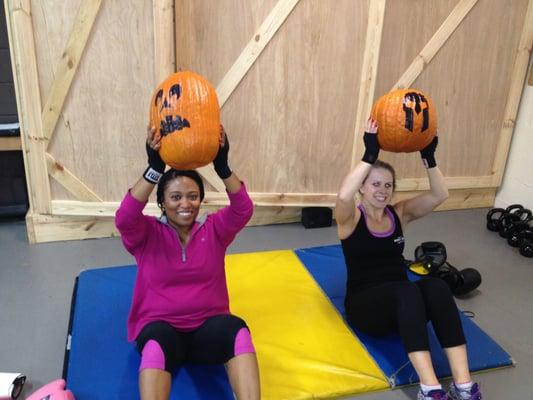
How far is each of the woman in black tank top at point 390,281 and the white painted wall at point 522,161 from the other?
8.07 ft

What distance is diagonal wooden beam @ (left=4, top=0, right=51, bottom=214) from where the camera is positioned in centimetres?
322

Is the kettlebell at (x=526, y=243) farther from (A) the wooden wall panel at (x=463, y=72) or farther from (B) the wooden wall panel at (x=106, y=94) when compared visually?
(B) the wooden wall panel at (x=106, y=94)

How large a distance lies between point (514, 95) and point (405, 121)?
277cm

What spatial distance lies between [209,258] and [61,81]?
2038mm

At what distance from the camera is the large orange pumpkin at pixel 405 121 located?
237 cm

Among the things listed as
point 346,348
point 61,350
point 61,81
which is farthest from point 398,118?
point 61,81

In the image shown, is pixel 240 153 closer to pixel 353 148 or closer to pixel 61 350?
pixel 353 148

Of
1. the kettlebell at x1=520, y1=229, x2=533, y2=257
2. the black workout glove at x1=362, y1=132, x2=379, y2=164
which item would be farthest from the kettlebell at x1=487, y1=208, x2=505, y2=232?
the black workout glove at x1=362, y1=132, x2=379, y2=164

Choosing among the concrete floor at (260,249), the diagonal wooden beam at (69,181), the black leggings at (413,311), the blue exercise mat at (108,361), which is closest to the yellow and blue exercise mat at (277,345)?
the blue exercise mat at (108,361)

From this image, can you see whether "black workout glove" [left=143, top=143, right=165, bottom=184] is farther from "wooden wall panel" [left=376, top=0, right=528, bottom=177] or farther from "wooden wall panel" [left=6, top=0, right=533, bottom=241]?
"wooden wall panel" [left=376, top=0, right=528, bottom=177]

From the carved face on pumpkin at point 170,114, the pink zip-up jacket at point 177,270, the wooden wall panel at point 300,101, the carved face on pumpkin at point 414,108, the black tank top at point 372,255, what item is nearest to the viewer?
the carved face on pumpkin at point 170,114

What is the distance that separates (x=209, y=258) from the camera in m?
2.21

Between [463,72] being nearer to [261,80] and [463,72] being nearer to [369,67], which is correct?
[369,67]

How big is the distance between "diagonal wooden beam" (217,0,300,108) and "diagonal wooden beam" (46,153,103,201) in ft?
4.19
